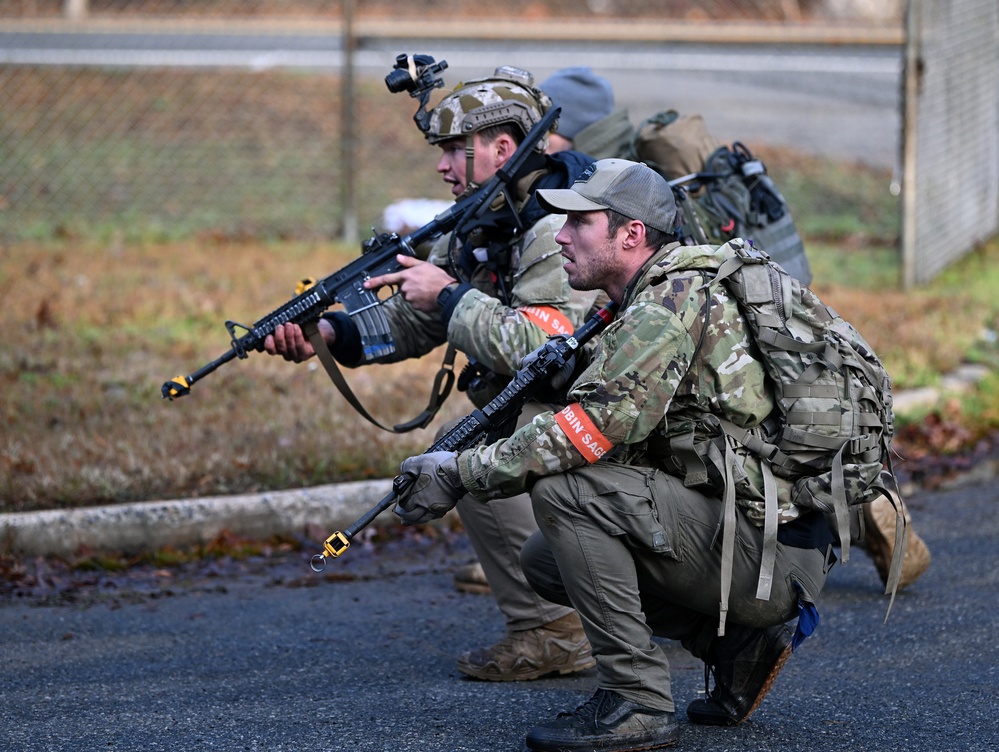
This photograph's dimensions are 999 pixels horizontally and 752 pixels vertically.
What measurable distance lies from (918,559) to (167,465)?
3042 millimetres

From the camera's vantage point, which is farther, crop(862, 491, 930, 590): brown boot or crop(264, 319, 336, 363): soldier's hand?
crop(862, 491, 930, 590): brown boot

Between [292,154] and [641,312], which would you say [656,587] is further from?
[292,154]

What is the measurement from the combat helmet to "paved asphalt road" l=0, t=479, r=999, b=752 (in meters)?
1.69

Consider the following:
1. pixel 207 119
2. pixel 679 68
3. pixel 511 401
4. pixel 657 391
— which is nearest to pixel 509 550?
pixel 511 401

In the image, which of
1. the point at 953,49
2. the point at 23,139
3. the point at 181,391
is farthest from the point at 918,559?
the point at 23,139

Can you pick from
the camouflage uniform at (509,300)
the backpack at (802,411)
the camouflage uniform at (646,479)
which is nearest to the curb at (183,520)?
the camouflage uniform at (509,300)

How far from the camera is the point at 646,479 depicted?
10.5 ft

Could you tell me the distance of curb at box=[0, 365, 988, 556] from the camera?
492cm

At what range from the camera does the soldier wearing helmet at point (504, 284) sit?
377 cm

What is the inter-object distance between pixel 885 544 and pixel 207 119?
9.60 m

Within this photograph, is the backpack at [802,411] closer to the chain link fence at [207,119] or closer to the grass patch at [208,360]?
the grass patch at [208,360]

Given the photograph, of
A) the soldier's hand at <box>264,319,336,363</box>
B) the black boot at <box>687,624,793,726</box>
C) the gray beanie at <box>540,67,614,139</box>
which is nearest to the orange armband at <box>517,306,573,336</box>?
the soldier's hand at <box>264,319,336,363</box>

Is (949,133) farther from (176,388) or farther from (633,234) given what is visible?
(176,388)

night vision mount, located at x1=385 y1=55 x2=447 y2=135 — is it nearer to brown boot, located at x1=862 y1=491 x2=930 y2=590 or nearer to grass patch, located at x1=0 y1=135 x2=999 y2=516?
grass patch, located at x1=0 y1=135 x2=999 y2=516
